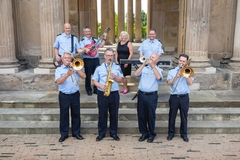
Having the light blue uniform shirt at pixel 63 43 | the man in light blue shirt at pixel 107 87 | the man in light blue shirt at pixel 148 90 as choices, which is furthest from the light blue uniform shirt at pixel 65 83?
the light blue uniform shirt at pixel 63 43

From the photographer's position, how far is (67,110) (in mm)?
5250

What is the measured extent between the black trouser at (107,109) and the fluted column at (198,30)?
145 inches

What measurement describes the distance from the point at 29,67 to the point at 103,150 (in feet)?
17.0

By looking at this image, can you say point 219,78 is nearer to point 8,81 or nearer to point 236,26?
point 236,26

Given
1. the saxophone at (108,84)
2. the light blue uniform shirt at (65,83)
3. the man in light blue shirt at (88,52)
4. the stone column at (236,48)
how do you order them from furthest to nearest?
the stone column at (236,48) → the man in light blue shirt at (88,52) → the light blue uniform shirt at (65,83) → the saxophone at (108,84)

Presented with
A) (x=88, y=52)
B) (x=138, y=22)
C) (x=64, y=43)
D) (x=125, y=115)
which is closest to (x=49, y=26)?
(x=64, y=43)

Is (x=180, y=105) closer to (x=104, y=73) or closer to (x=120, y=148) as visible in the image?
(x=120, y=148)

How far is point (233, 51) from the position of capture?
28.0 feet

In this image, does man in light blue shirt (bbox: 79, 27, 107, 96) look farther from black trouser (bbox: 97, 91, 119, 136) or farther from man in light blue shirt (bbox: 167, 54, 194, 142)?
man in light blue shirt (bbox: 167, 54, 194, 142)

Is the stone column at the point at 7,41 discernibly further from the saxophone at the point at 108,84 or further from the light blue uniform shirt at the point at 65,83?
the saxophone at the point at 108,84

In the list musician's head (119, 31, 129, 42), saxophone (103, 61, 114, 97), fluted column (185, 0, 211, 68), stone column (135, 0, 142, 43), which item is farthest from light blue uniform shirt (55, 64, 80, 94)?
stone column (135, 0, 142, 43)

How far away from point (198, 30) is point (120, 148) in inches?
178

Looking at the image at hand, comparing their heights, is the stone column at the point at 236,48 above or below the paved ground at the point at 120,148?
above

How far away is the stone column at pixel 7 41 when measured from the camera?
7.91 meters
